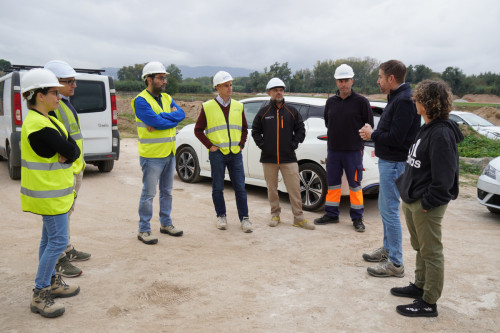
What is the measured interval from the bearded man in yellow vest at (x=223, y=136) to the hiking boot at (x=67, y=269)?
208 cm

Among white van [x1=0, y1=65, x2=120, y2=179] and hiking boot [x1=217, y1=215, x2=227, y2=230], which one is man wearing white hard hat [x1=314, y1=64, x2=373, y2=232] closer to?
hiking boot [x1=217, y1=215, x2=227, y2=230]

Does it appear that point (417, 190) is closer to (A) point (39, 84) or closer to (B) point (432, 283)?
(B) point (432, 283)

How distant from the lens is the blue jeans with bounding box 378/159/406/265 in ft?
13.3

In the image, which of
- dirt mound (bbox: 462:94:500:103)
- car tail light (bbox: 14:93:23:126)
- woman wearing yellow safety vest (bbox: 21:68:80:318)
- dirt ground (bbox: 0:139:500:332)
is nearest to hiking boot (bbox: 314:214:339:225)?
dirt ground (bbox: 0:139:500:332)

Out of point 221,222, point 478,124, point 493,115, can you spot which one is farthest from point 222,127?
point 493,115

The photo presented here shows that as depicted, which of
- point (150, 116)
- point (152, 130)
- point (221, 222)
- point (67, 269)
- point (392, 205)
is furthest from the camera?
point (221, 222)

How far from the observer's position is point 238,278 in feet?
12.9

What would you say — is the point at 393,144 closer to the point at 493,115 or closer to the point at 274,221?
the point at 274,221

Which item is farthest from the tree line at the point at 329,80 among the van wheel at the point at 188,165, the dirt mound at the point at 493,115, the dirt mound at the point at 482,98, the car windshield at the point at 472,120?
the van wheel at the point at 188,165

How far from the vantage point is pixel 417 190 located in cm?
322

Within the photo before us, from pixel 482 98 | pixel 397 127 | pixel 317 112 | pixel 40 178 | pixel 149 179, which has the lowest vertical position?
pixel 149 179

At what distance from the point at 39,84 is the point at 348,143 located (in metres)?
3.76

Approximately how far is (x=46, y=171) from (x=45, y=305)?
1.05 metres

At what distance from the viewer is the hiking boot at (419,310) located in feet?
10.7
